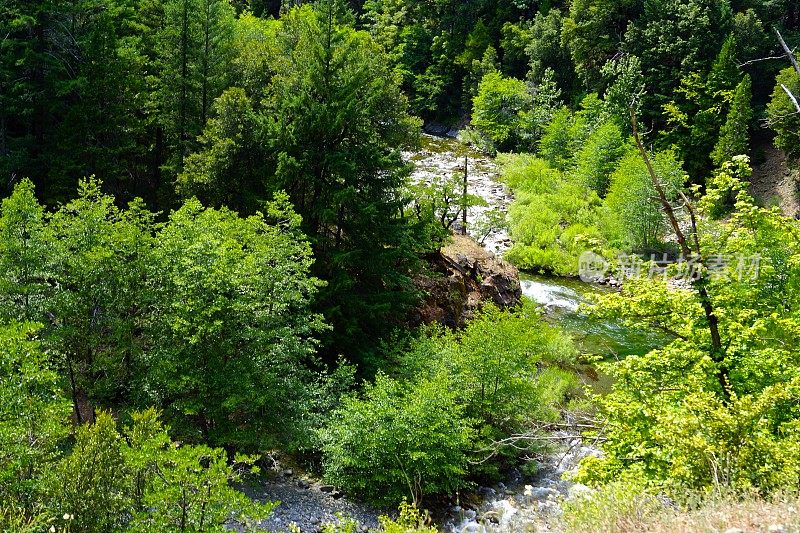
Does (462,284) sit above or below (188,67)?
below

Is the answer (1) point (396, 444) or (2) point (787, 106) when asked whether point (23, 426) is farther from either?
(2) point (787, 106)

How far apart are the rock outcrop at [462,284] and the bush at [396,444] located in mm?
6616

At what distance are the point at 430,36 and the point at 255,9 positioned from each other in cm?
2085

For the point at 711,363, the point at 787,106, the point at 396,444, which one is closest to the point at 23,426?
the point at 396,444

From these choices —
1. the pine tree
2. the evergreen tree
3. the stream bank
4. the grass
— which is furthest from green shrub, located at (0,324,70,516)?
the pine tree

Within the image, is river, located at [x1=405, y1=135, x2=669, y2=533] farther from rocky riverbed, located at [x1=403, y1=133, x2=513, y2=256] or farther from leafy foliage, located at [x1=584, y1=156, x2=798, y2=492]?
leafy foliage, located at [x1=584, y1=156, x2=798, y2=492]

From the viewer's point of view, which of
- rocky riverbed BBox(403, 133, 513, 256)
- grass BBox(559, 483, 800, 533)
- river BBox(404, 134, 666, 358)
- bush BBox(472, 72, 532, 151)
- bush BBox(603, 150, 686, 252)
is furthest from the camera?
bush BBox(472, 72, 532, 151)

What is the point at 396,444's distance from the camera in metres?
12.5

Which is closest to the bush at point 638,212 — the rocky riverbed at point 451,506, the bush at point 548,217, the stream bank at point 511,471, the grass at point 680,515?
the bush at point 548,217

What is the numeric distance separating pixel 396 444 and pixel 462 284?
A: 10031 mm

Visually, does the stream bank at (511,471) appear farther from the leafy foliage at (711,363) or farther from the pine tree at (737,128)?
the pine tree at (737,128)

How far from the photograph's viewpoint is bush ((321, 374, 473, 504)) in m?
12.5

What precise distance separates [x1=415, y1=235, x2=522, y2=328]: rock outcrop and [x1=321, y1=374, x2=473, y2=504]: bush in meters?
6.62

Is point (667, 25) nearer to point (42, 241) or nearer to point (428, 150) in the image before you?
point (428, 150)
